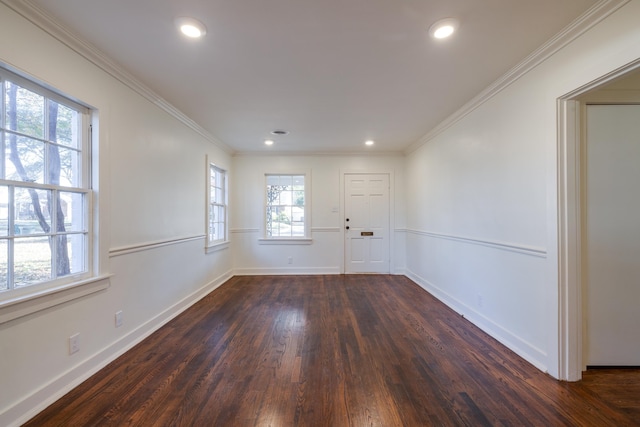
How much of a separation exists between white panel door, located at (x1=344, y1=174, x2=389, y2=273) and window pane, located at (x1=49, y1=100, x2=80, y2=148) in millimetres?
3957

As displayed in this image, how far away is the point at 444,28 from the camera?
1.75 metres

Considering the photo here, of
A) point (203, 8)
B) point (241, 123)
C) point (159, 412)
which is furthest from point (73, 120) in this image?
point (159, 412)

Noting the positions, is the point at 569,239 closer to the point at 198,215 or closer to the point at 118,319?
the point at 118,319

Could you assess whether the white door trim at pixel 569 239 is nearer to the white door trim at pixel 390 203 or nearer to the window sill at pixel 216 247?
the white door trim at pixel 390 203

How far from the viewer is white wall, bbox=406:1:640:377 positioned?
176 centimetres

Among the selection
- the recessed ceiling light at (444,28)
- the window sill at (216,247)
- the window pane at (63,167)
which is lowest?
the window sill at (216,247)

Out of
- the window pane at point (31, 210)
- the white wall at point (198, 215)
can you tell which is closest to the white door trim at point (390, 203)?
the white wall at point (198, 215)

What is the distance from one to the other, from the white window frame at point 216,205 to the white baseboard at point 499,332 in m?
3.40

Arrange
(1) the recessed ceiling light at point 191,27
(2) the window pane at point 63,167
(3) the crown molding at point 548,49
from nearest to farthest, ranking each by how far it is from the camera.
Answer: (3) the crown molding at point 548,49 → (1) the recessed ceiling light at point 191,27 → (2) the window pane at point 63,167

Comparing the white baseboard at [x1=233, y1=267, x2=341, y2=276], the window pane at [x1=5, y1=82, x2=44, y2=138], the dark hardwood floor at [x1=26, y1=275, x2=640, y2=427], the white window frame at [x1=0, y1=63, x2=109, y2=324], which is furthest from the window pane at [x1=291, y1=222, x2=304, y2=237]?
the window pane at [x1=5, y1=82, x2=44, y2=138]

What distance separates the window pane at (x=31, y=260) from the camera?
1.57 m

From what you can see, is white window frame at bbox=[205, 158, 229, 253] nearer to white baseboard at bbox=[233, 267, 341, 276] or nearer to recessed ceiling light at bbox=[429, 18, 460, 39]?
white baseboard at bbox=[233, 267, 341, 276]

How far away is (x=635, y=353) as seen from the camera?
77.2 inches

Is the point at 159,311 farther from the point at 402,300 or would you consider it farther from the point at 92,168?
the point at 402,300
